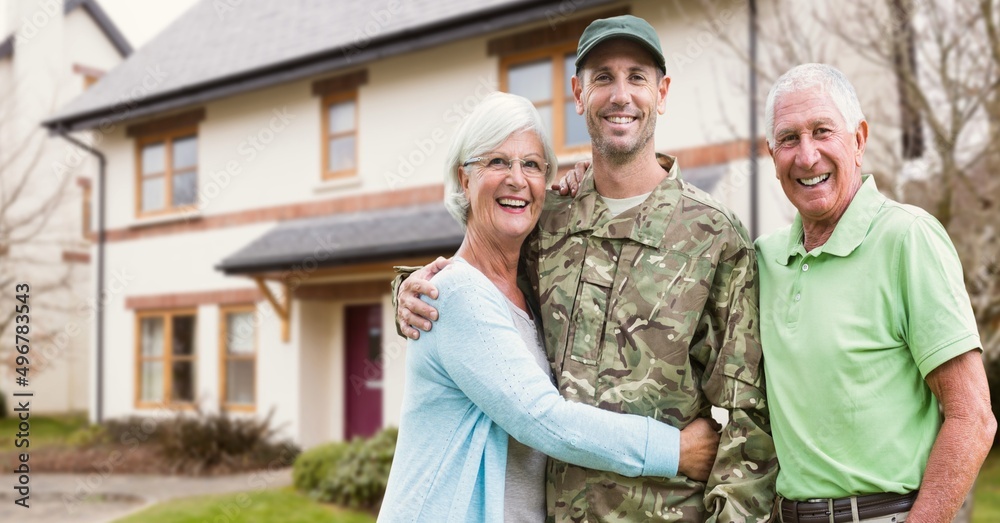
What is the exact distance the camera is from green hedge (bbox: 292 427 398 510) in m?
9.30

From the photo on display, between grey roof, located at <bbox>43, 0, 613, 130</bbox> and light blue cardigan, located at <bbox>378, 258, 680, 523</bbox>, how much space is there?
8.08 m

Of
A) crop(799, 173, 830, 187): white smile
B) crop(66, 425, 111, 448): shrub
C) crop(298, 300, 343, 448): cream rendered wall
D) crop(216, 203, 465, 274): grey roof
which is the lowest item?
crop(66, 425, 111, 448): shrub

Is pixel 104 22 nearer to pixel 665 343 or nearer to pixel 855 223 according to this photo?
pixel 665 343

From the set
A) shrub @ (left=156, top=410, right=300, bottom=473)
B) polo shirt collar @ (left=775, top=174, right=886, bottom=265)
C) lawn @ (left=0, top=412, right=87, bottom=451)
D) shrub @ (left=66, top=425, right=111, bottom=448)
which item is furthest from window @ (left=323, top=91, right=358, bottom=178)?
polo shirt collar @ (left=775, top=174, right=886, bottom=265)

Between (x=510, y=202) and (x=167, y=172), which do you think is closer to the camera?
(x=510, y=202)

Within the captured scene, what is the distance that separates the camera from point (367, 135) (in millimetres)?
12648

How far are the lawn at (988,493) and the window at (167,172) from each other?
12162 millimetres

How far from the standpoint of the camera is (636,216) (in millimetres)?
2623

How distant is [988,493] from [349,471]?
7070 millimetres

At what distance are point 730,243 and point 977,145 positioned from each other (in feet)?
15.6

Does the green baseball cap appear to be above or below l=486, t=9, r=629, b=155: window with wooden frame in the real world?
below

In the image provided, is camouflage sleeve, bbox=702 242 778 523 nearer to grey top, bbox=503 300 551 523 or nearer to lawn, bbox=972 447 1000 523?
grey top, bbox=503 300 551 523

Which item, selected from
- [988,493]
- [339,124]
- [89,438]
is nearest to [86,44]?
[89,438]

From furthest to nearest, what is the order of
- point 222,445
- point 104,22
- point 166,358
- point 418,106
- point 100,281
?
point 104,22
point 100,281
point 166,358
point 222,445
point 418,106
